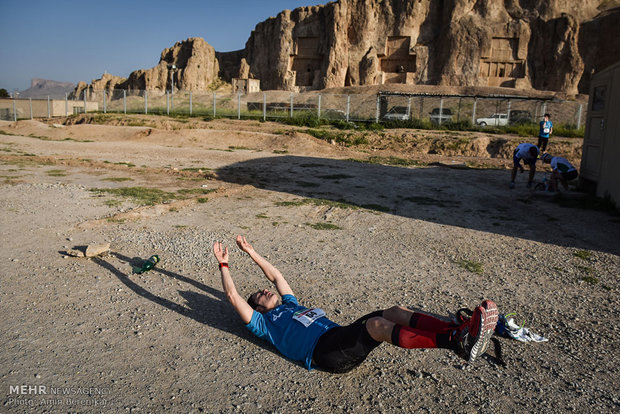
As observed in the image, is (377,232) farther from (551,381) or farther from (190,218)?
(551,381)

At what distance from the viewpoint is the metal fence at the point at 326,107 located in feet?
95.6

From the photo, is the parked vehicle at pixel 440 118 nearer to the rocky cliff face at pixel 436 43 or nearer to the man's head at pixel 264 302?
the man's head at pixel 264 302

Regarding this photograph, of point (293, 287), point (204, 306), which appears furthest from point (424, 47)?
point (204, 306)

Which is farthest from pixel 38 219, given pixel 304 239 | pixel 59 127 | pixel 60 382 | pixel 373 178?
pixel 59 127

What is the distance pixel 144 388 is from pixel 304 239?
13.6ft

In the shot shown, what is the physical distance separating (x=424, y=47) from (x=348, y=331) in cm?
5784

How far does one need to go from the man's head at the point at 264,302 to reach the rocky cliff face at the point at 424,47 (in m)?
54.4

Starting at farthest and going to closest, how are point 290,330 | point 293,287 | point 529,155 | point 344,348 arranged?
1. point 529,155
2. point 293,287
3. point 290,330
4. point 344,348

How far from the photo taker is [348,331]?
3482 millimetres

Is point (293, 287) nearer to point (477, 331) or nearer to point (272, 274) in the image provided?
point (272, 274)

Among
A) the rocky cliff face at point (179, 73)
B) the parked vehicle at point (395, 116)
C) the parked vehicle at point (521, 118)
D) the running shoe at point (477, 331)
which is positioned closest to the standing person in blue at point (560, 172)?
the running shoe at point (477, 331)

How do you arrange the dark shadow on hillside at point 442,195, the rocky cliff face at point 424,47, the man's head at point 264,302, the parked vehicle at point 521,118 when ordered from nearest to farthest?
1. the man's head at point 264,302
2. the dark shadow on hillside at point 442,195
3. the parked vehicle at point 521,118
4. the rocky cliff face at point 424,47

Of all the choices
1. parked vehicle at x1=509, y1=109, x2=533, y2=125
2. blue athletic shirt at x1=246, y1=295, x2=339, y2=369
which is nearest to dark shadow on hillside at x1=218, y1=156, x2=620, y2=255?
blue athletic shirt at x1=246, y1=295, x2=339, y2=369

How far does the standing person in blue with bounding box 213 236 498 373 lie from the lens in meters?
3.12
